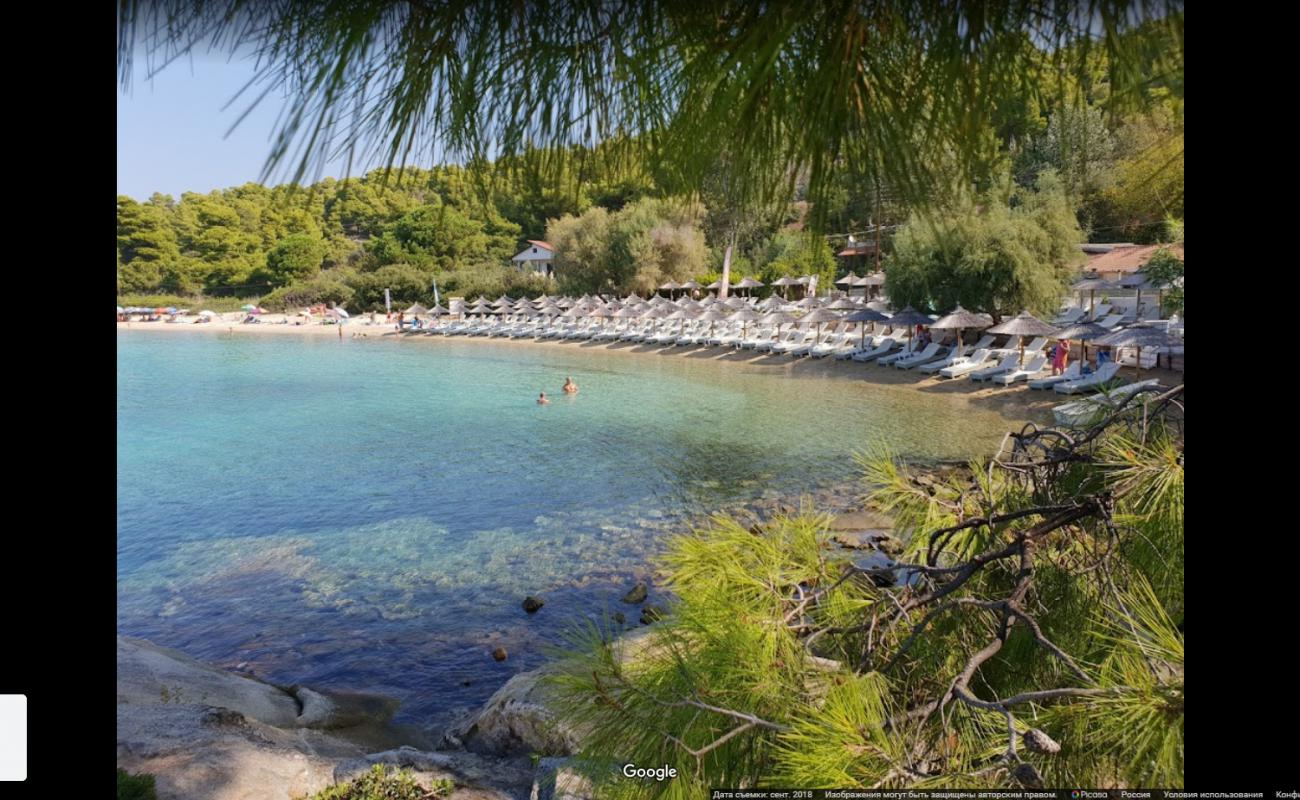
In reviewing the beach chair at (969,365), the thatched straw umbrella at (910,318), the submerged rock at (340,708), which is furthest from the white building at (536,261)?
the submerged rock at (340,708)

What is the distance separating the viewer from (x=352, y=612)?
263 inches

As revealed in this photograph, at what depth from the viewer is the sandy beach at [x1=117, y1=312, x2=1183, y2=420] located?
44.3 ft

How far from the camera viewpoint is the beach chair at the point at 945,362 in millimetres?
16750

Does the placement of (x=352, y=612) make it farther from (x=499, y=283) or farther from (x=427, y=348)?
(x=499, y=283)

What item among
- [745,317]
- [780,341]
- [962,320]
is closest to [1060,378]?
[962,320]

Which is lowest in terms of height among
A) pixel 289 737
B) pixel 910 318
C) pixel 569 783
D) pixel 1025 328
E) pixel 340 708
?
pixel 340 708

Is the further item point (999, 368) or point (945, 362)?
point (945, 362)

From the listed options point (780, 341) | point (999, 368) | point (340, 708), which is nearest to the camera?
point (340, 708)

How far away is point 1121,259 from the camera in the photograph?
17406 millimetres

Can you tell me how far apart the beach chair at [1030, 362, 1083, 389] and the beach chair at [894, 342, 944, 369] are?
11.2ft

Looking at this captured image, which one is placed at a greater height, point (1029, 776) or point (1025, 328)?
point (1025, 328)

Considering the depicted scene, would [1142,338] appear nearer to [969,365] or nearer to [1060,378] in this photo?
[1060,378]

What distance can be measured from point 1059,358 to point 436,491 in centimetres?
1149
